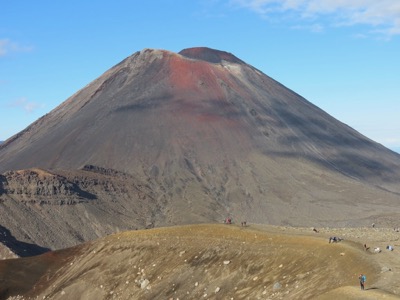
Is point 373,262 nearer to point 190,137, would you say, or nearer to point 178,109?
point 190,137

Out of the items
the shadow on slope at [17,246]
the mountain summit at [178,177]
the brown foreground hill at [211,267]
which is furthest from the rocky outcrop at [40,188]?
the brown foreground hill at [211,267]

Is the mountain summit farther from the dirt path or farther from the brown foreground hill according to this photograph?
the dirt path

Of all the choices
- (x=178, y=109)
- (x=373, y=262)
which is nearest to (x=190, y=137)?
(x=178, y=109)

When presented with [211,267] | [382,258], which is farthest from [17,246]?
[382,258]

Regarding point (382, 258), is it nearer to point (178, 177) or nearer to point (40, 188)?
point (40, 188)

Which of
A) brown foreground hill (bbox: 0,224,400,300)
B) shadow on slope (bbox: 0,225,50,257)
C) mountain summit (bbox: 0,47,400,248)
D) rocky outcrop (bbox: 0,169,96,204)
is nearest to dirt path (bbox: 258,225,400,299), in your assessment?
brown foreground hill (bbox: 0,224,400,300)

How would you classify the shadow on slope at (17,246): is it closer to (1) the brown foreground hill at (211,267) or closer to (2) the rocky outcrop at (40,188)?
(2) the rocky outcrop at (40,188)
